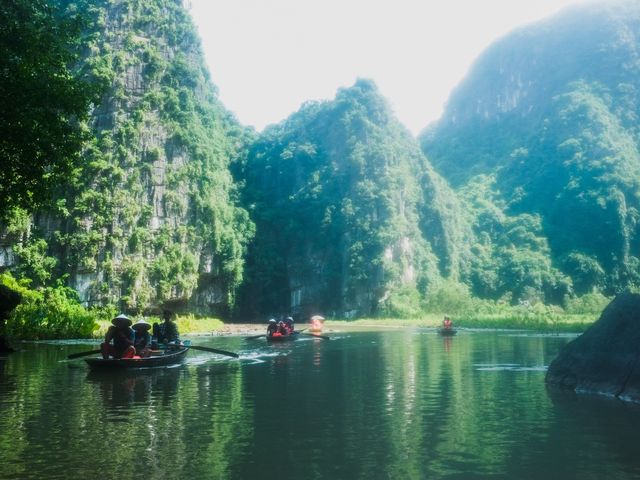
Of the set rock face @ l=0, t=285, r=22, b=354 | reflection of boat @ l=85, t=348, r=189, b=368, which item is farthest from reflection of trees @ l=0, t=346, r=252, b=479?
rock face @ l=0, t=285, r=22, b=354

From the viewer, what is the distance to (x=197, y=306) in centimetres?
4916

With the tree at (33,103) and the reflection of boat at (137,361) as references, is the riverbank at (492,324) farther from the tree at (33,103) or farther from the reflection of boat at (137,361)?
the tree at (33,103)

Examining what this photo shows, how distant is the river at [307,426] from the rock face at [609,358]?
487 mm

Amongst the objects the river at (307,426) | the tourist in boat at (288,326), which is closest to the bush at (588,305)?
the tourist in boat at (288,326)

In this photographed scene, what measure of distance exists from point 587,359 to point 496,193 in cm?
8202

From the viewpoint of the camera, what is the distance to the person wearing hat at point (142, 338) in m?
15.3

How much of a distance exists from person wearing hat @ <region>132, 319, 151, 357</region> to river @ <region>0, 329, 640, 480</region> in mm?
669

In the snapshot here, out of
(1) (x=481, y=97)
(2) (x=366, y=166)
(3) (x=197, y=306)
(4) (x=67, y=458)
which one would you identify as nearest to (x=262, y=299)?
(3) (x=197, y=306)

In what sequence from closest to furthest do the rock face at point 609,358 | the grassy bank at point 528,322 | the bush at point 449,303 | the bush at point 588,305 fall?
1. the rock face at point 609,358
2. the grassy bank at point 528,322
3. the bush at point 588,305
4. the bush at point 449,303

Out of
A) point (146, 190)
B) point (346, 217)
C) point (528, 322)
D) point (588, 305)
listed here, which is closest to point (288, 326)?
point (528, 322)

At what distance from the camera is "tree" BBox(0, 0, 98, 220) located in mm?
11914

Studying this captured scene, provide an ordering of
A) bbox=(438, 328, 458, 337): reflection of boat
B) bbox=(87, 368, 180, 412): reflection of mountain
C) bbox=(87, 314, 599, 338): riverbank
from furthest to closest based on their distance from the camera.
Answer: bbox=(87, 314, 599, 338): riverbank, bbox=(438, 328, 458, 337): reflection of boat, bbox=(87, 368, 180, 412): reflection of mountain

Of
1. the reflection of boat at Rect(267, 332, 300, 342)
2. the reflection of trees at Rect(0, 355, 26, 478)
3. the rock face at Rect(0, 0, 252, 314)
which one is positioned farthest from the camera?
the rock face at Rect(0, 0, 252, 314)

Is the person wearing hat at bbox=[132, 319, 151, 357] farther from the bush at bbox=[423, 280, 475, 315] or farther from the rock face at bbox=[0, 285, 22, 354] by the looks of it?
the bush at bbox=[423, 280, 475, 315]
